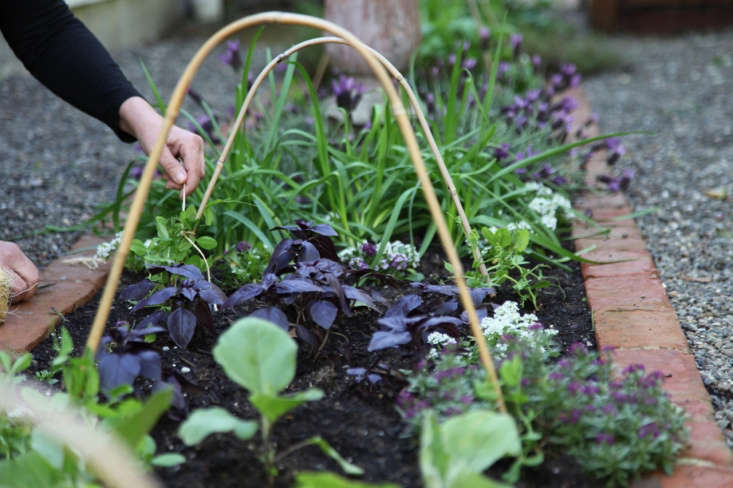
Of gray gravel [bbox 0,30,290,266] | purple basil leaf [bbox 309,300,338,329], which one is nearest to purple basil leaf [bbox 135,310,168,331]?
purple basil leaf [bbox 309,300,338,329]

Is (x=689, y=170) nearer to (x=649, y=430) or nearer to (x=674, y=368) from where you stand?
(x=674, y=368)

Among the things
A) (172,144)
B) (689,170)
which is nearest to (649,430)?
(172,144)

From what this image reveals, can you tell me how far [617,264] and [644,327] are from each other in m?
0.43

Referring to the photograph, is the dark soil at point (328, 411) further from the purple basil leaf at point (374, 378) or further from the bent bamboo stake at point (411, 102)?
the bent bamboo stake at point (411, 102)

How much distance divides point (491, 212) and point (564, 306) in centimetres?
52

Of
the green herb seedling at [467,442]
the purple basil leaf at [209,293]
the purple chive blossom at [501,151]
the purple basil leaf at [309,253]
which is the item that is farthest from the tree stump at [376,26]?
the green herb seedling at [467,442]

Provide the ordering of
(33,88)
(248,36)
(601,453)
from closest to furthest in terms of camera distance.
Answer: (601,453), (33,88), (248,36)

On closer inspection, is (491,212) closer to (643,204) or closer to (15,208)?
(643,204)

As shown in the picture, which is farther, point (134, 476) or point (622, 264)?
point (622, 264)

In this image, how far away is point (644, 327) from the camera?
1.85 meters

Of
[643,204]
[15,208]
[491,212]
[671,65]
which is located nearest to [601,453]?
[491,212]

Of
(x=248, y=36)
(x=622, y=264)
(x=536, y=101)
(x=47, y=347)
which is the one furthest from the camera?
(x=248, y=36)

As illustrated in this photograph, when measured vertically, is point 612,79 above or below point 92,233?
below

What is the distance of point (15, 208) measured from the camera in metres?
2.79
